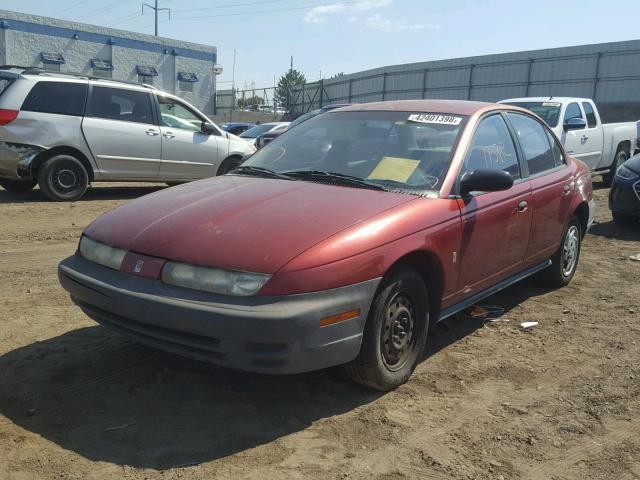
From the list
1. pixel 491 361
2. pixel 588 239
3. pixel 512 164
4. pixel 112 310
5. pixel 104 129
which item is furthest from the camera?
pixel 104 129

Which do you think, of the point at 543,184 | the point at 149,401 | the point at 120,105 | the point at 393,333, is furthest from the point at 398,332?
the point at 120,105

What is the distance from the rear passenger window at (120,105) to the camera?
932 centimetres

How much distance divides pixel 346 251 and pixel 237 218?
2.14 ft

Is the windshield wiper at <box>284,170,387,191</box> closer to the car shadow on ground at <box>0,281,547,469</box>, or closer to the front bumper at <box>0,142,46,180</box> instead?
the car shadow on ground at <box>0,281,547,469</box>

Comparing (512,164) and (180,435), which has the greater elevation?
(512,164)

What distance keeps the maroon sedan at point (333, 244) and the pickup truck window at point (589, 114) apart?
813 cm

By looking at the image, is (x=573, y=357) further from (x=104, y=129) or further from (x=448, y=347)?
(x=104, y=129)

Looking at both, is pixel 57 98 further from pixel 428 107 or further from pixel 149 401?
pixel 149 401

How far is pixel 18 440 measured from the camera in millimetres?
Result: 2799

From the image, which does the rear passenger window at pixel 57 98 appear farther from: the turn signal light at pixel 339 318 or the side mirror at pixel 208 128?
the turn signal light at pixel 339 318

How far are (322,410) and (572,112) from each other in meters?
10.1

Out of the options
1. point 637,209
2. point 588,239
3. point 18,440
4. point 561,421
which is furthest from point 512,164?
point 637,209

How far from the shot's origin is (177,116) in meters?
10.3

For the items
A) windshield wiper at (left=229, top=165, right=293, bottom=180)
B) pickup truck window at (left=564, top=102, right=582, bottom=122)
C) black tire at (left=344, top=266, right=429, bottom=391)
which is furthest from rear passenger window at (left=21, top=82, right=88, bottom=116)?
pickup truck window at (left=564, top=102, right=582, bottom=122)
